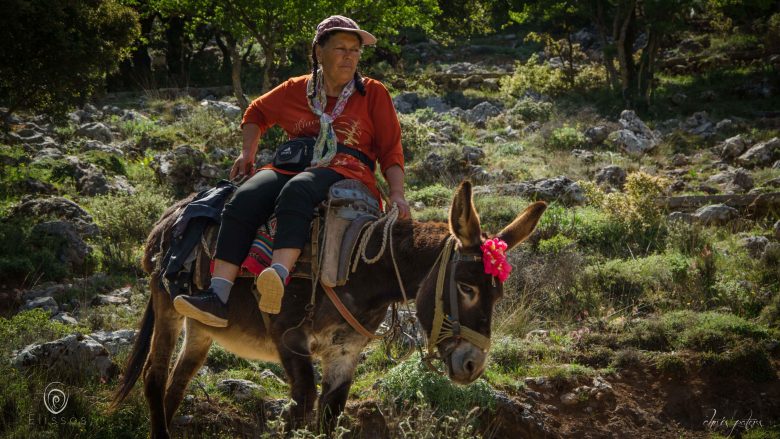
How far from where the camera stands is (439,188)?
1095 centimetres

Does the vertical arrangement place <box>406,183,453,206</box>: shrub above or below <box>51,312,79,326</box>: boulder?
above

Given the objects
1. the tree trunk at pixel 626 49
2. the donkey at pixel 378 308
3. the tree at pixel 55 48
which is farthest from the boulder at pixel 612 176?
the tree at pixel 55 48

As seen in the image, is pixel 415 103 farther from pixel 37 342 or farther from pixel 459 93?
pixel 37 342

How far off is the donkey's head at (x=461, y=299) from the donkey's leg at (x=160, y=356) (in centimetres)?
190

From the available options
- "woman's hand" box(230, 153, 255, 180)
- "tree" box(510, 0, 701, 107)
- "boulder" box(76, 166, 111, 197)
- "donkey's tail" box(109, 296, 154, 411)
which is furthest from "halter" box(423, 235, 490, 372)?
"tree" box(510, 0, 701, 107)

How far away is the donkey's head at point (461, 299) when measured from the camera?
12.1 ft

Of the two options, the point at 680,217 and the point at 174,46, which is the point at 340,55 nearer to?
the point at 680,217

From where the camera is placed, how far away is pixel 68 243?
8508 mm

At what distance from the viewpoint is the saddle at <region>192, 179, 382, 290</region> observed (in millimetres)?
3957

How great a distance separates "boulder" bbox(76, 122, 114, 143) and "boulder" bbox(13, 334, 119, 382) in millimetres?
8105

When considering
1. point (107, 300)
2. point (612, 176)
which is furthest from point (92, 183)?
point (612, 176)

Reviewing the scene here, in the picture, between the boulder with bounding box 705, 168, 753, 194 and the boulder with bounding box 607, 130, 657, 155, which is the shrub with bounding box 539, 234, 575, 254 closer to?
the boulder with bounding box 705, 168, 753, 194

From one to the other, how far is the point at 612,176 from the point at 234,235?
Result: 8738 mm

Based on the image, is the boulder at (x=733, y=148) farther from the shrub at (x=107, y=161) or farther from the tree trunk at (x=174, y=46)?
the tree trunk at (x=174, y=46)
